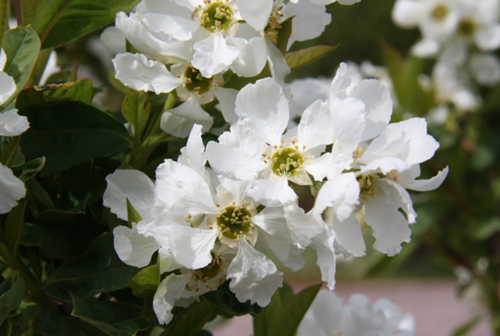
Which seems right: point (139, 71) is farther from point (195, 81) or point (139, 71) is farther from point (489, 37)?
point (489, 37)

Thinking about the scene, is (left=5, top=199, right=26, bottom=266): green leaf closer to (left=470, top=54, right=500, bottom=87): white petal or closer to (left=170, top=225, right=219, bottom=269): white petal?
(left=170, top=225, right=219, bottom=269): white petal

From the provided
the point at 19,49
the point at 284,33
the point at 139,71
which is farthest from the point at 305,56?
the point at 19,49

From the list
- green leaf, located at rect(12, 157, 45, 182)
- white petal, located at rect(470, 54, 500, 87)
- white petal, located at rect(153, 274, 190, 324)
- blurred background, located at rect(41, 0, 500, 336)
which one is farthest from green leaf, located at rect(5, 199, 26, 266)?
white petal, located at rect(470, 54, 500, 87)

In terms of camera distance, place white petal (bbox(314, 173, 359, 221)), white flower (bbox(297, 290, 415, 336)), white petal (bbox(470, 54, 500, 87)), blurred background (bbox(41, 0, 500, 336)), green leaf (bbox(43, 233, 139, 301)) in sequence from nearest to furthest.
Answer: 1. white petal (bbox(314, 173, 359, 221))
2. green leaf (bbox(43, 233, 139, 301))
3. white flower (bbox(297, 290, 415, 336))
4. blurred background (bbox(41, 0, 500, 336))
5. white petal (bbox(470, 54, 500, 87))

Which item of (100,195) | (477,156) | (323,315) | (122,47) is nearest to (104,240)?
(100,195)

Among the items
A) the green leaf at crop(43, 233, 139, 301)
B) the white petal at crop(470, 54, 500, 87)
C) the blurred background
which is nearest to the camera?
the green leaf at crop(43, 233, 139, 301)

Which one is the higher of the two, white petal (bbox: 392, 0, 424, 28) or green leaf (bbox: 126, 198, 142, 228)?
green leaf (bbox: 126, 198, 142, 228)

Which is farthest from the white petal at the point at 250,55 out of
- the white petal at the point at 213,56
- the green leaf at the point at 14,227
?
the green leaf at the point at 14,227
